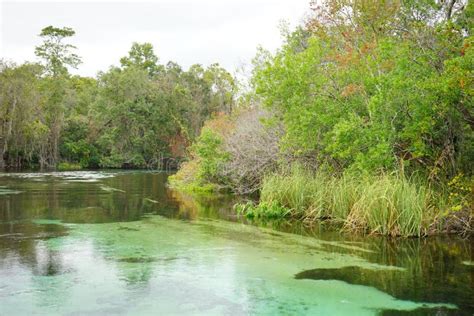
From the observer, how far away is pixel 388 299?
6941mm

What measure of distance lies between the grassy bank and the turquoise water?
0.58 metres

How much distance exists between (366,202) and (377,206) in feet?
0.90

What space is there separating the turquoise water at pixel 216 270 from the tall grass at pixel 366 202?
1.93 ft

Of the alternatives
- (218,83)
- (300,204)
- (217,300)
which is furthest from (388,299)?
(218,83)

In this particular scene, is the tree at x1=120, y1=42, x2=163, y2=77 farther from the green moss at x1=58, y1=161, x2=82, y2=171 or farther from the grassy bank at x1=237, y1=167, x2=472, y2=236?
the grassy bank at x1=237, y1=167, x2=472, y2=236

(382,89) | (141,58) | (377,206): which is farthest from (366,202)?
(141,58)

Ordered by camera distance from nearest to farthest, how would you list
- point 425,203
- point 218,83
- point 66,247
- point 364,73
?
point 66,247 < point 425,203 < point 364,73 < point 218,83

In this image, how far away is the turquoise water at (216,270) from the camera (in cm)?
660

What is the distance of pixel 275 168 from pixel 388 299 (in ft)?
36.4

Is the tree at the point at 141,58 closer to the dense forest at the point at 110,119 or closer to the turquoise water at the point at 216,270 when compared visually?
the dense forest at the point at 110,119

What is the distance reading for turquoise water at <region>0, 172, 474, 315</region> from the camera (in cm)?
660

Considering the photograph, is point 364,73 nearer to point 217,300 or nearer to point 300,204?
point 300,204

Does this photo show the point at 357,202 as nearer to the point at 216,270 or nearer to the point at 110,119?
the point at 216,270

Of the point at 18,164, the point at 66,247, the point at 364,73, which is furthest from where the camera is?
the point at 18,164
